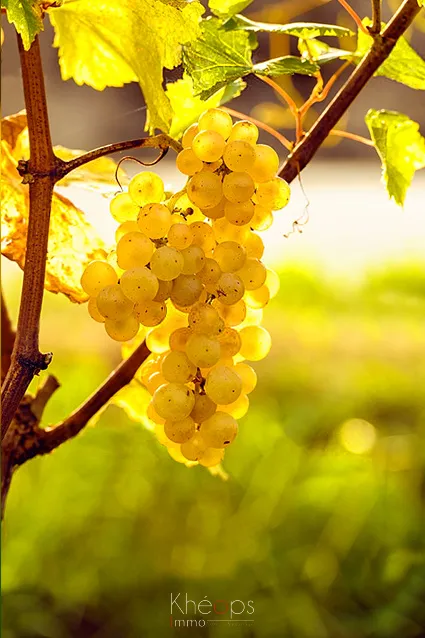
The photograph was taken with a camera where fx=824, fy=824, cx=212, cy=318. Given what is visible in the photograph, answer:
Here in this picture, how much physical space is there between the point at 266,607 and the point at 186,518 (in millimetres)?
141

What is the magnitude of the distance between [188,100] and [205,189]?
11 cm

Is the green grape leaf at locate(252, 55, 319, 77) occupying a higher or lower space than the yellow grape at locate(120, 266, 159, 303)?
higher

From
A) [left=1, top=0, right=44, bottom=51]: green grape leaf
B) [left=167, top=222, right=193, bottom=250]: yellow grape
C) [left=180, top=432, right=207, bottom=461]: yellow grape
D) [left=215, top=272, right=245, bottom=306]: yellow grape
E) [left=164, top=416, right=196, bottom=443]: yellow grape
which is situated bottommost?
[left=180, top=432, right=207, bottom=461]: yellow grape

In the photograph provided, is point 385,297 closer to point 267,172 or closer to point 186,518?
point 186,518

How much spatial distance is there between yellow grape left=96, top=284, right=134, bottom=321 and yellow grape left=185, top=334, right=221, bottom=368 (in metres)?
0.02

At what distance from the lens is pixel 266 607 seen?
96 centimetres

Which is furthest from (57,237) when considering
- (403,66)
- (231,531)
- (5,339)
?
(231,531)

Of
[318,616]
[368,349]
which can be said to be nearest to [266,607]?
[318,616]

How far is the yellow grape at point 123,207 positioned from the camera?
28cm

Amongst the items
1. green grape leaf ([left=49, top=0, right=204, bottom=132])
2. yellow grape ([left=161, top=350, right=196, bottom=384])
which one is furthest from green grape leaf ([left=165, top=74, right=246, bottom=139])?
yellow grape ([left=161, top=350, right=196, bottom=384])

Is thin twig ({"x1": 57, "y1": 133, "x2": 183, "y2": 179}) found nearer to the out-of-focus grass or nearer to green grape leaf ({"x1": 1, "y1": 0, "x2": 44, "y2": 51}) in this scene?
green grape leaf ({"x1": 1, "y1": 0, "x2": 44, "y2": 51})

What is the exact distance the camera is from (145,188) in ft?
0.89

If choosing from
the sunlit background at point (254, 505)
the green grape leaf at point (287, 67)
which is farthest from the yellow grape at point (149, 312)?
the sunlit background at point (254, 505)

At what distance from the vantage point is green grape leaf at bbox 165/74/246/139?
0.35 metres
